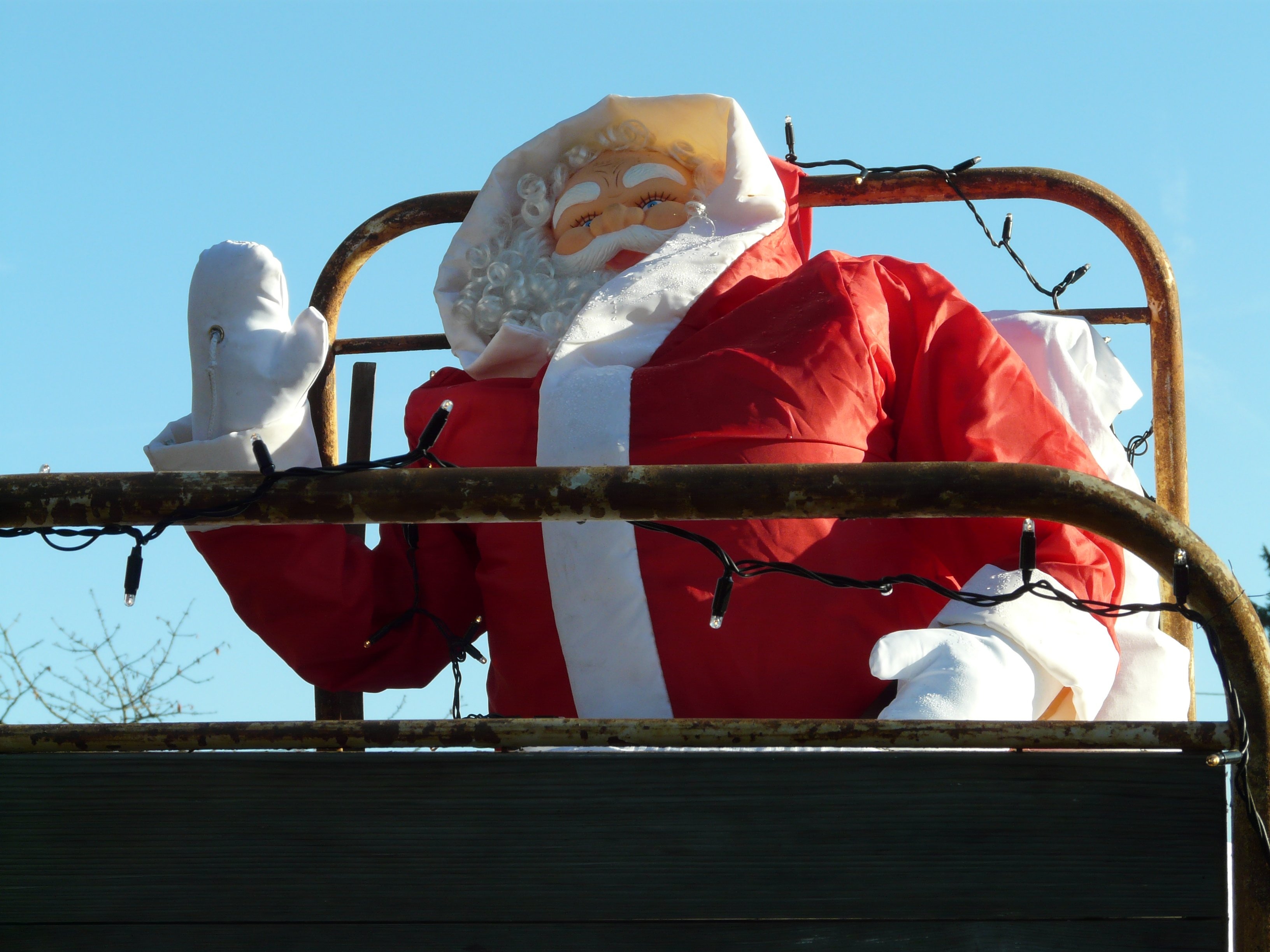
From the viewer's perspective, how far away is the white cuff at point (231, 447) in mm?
1748

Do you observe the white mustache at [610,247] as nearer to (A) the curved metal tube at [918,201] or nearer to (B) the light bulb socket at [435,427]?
(A) the curved metal tube at [918,201]

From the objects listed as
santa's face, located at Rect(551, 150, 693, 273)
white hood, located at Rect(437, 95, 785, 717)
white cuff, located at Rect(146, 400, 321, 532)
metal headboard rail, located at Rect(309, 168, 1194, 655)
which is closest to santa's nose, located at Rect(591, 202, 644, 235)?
santa's face, located at Rect(551, 150, 693, 273)

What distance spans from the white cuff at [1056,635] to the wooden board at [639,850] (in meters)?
0.47

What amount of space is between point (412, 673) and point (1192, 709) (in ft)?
3.98

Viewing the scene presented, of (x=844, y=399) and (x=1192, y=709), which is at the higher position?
(x=844, y=399)

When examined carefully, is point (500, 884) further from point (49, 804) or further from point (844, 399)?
point (844, 399)

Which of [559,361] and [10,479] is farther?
[559,361]

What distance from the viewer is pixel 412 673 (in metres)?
2.18

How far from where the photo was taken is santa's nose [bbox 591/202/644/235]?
2326 millimetres

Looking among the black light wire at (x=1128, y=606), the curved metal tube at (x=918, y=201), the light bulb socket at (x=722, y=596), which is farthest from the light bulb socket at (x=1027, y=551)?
the curved metal tube at (x=918, y=201)

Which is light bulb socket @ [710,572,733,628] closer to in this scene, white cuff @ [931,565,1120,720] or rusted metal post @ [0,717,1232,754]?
rusted metal post @ [0,717,1232,754]

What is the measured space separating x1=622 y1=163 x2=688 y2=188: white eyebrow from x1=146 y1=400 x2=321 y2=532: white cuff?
0.76m

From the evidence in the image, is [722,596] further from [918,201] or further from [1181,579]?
[918,201]

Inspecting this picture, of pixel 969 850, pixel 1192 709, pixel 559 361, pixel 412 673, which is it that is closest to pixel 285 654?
pixel 412 673
